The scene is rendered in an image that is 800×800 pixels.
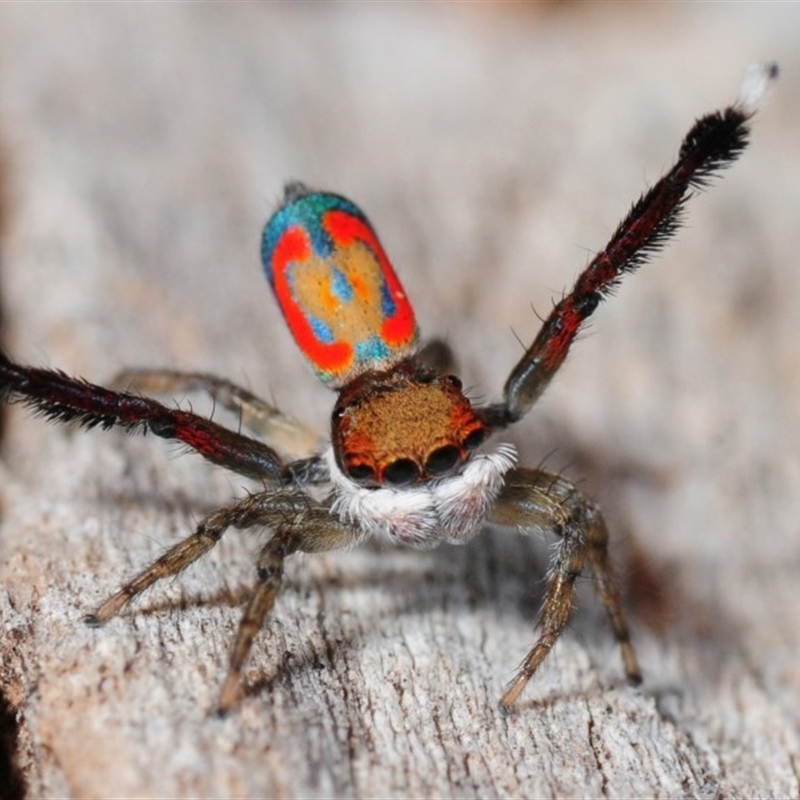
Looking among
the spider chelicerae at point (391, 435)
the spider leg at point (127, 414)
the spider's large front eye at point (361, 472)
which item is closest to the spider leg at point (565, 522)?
the spider chelicerae at point (391, 435)

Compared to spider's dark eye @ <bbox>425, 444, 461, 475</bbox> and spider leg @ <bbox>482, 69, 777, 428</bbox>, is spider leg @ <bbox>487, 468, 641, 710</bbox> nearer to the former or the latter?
spider's dark eye @ <bbox>425, 444, 461, 475</bbox>

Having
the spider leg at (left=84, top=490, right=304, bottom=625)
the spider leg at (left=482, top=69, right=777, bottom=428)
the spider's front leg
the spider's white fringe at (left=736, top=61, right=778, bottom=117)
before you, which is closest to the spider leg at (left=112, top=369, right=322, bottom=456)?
the spider's front leg

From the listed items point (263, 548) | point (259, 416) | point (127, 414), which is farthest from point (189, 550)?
point (259, 416)

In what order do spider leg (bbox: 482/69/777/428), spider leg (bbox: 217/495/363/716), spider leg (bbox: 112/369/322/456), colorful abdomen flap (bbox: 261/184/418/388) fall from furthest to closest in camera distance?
spider leg (bbox: 112/369/322/456), colorful abdomen flap (bbox: 261/184/418/388), spider leg (bbox: 482/69/777/428), spider leg (bbox: 217/495/363/716)

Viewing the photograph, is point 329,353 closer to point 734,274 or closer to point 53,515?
point 53,515

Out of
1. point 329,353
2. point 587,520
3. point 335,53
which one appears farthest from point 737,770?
point 335,53

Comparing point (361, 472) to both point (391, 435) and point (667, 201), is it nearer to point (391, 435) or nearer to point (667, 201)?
point (391, 435)
